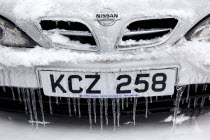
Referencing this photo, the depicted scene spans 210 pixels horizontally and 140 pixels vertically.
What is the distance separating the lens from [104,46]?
5.02 feet

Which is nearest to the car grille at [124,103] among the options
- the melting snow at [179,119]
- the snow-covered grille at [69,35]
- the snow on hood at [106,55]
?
the melting snow at [179,119]

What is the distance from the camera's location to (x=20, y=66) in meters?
1.57

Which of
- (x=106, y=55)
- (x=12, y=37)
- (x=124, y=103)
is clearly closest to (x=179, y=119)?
(x=124, y=103)

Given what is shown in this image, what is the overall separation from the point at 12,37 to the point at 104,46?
0.54 m

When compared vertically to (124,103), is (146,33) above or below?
above

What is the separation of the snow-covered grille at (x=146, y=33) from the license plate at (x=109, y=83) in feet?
0.52

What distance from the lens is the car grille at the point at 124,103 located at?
1.73 m

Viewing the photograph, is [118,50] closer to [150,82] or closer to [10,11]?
[150,82]

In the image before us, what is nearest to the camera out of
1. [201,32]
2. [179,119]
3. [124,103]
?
[201,32]

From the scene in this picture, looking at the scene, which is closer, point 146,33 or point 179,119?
point 146,33

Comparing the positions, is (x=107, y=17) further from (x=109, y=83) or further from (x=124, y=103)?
(x=124, y=103)

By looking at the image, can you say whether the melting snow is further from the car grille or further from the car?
the car

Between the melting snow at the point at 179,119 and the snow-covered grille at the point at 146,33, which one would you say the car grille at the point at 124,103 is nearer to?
the melting snow at the point at 179,119

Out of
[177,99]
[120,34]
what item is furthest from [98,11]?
[177,99]
